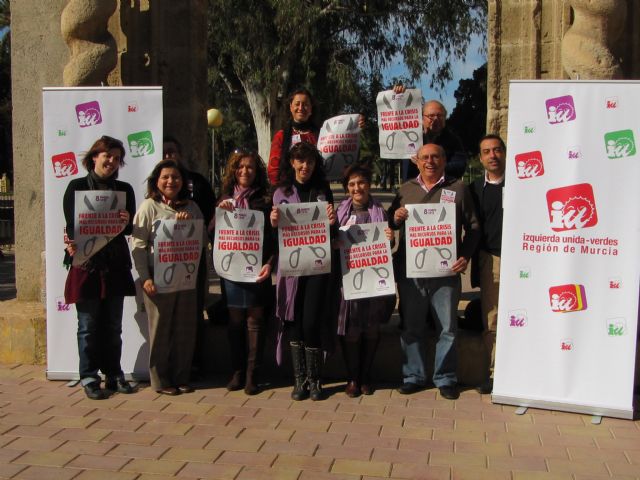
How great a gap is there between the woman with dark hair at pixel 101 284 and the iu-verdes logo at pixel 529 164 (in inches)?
116

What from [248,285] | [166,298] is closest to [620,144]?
[248,285]

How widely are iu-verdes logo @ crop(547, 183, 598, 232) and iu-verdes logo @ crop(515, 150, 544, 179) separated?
18 cm

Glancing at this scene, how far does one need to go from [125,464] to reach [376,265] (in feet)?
7.42

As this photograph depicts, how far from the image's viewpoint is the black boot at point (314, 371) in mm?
5648

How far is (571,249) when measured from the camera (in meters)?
5.30

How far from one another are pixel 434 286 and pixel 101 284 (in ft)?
8.31

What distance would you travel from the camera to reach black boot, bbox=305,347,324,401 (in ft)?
18.5

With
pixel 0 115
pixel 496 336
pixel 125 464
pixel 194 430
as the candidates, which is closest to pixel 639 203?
pixel 496 336

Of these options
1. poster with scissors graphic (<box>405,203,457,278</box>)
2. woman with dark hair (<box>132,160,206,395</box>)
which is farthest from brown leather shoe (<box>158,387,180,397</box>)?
poster with scissors graphic (<box>405,203,457,278</box>)

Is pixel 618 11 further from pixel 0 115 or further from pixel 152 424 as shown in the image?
pixel 0 115

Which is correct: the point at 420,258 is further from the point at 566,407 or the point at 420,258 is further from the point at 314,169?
the point at 566,407

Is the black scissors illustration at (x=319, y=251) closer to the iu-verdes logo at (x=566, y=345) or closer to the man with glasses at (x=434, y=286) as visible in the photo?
the man with glasses at (x=434, y=286)

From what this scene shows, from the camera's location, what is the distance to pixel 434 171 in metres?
5.64

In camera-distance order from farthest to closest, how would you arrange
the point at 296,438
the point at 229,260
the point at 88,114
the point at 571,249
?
1. the point at 88,114
2. the point at 229,260
3. the point at 571,249
4. the point at 296,438
